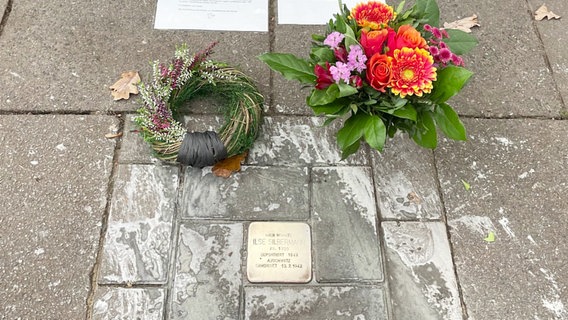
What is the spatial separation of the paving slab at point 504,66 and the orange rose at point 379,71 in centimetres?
96

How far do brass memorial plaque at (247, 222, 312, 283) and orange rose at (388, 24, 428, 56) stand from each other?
0.93m

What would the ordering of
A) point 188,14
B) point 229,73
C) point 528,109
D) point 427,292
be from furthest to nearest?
point 188,14 < point 528,109 < point 229,73 < point 427,292

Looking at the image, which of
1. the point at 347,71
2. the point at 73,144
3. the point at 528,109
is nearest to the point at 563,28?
the point at 528,109

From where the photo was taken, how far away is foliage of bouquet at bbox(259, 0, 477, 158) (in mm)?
1868

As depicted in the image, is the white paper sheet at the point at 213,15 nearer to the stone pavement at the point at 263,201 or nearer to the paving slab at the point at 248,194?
the stone pavement at the point at 263,201

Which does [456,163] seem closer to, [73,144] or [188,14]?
[188,14]

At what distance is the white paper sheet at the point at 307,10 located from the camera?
2955mm

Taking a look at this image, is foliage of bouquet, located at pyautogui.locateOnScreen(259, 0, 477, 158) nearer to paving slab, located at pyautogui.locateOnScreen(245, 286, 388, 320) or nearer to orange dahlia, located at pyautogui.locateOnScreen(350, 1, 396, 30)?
orange dahlia, located at pyautogui.locateOnScreen(350, 1, 396, 30)

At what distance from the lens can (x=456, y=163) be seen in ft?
8.24

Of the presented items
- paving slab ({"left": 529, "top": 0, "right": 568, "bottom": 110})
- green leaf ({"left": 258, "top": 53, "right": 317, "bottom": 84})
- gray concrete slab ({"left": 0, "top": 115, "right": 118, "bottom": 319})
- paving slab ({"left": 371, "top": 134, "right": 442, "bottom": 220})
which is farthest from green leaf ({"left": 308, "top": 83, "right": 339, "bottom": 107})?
paving slab ({"left": 529, "top": 0, "right": 568, "bottom": 110})

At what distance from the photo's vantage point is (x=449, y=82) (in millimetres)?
1925

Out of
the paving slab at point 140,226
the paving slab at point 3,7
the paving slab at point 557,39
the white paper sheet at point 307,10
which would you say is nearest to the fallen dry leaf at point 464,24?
the paving slab at point 557,39

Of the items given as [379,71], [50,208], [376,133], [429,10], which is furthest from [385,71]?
[50,208]

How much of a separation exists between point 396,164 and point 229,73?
3.20 feet
